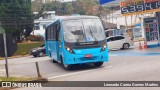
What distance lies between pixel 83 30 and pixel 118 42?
16386 millimetres

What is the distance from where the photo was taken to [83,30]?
18.1 meters

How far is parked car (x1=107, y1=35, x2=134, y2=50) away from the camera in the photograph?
111ft

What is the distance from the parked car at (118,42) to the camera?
34.0 meters

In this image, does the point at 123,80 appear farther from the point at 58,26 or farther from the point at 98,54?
the point at 58,26

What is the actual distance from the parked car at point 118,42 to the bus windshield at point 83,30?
15506 mm

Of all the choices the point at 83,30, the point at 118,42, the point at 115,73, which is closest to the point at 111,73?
the point at 115,73

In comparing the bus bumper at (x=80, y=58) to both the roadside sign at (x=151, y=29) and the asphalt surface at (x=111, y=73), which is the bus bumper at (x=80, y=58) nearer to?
the asphalt surface at (x=111, y=73)

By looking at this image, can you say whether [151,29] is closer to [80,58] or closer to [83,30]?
[83,30]

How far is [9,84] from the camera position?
45.4ft

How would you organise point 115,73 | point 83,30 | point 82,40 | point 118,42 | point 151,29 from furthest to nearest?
point 151,29 < point 118,42 < point 83,30 < point 82,40 < point 115,73

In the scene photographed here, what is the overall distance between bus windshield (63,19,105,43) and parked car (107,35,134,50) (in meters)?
15.5

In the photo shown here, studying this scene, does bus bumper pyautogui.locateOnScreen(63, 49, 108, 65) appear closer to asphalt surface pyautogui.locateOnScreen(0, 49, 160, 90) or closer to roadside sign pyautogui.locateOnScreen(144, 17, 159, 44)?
asphalt surface pyautogui.locateOnScreen(0, 49, 160, 90)

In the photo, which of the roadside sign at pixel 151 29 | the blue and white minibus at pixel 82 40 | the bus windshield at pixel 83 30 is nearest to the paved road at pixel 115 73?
the blue and white minibus at pixel 82 40

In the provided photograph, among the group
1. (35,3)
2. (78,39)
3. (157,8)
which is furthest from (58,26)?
(35,3)
